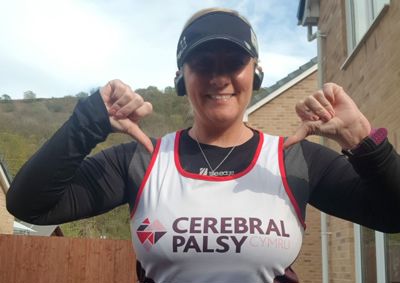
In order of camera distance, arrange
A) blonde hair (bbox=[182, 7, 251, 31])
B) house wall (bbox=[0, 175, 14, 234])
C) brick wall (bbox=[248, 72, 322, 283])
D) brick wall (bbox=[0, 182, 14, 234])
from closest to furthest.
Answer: blonde hair (bbox=[182, 7, 251, 31]) → brick wall (bbox=[248, 72, 322, 283]) → house wall (bbox=[0, 175, 14, 234]) → brick wall (bbox=[0, 182, 14, 234])

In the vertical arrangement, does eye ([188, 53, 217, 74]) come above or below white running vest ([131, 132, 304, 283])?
above

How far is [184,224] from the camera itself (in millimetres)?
1650

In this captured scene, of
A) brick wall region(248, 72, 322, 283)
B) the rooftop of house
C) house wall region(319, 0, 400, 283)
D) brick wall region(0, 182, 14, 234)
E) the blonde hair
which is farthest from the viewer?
brick wall region(0, 182, 14, 234)

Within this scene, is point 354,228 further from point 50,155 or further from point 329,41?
point 50,155

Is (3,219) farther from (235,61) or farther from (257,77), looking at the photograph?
(235,61)

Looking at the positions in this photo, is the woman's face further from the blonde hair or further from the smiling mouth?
the blonde hair

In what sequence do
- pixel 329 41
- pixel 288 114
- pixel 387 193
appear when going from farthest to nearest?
pixel 288 114 < pixel 329 41 < pixel 387 193

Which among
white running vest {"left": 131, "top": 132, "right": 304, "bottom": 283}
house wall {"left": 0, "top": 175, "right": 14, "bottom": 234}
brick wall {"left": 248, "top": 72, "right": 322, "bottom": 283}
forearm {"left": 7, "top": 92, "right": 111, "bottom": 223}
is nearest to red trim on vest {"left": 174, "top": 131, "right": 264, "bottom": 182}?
white running vest {"left": 131, "top": 132, "right": 304, "bottom": 283}

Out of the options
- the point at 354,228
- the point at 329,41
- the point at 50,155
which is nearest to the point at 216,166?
the point at 50,155

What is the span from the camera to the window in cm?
652

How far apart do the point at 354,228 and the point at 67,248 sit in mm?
6059

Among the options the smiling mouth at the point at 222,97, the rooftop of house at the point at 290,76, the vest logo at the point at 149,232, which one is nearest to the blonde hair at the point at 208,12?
the smiling mouth at the point at 222,97

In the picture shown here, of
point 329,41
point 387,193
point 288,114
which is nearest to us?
point 387,193

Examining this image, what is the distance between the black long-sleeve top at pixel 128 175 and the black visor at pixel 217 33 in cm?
30
